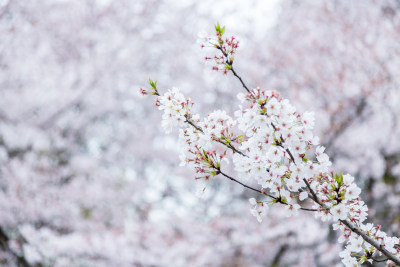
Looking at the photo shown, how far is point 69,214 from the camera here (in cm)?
741

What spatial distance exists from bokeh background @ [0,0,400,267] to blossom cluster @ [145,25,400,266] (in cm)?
452

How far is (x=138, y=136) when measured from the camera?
10.5 meters

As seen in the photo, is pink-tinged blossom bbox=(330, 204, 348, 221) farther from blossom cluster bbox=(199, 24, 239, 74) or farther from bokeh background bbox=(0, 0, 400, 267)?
bokeh background bbox=(0, 0, 400, 267)

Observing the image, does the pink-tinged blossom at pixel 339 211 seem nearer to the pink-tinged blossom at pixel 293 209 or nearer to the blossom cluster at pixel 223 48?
the pink-tinged blossom at pixel 293 209

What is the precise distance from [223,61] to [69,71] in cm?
657

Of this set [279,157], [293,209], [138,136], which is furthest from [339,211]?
[138,136]

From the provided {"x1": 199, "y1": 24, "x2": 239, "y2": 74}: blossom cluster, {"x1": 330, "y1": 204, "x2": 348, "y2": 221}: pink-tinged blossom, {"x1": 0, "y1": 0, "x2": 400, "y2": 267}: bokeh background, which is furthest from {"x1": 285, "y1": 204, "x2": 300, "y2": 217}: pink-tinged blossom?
{"x1": 0, "y1": 0, "x2": 400, "y2": 267}: bokeh background

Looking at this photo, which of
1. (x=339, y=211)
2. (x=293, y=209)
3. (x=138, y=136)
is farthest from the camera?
(x=138, y=136)

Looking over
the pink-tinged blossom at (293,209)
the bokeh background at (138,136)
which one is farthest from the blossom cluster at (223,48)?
the bokeh background at (138,136)

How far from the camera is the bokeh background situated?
257 inches

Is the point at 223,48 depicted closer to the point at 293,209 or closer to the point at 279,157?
the point at 279,157

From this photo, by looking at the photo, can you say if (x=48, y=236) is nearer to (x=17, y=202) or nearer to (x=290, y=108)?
(x=17, y=202)

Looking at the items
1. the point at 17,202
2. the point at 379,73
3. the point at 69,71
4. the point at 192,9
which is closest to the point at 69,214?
the point at 17,202

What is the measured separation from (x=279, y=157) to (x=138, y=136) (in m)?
9.12
